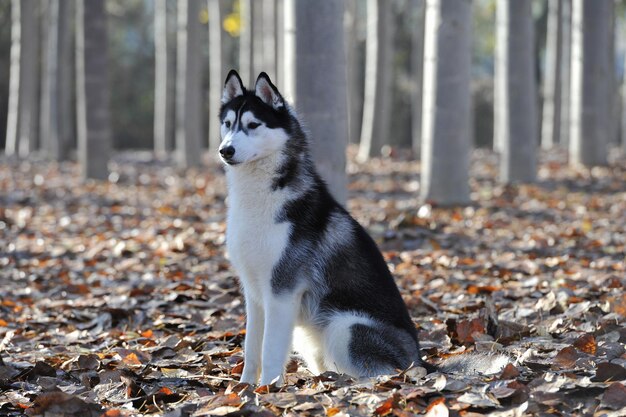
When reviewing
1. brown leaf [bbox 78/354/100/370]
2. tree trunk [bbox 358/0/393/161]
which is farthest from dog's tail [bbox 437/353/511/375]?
tree trunk [bbox 358/0/393/161]

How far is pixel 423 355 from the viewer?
16.6ft

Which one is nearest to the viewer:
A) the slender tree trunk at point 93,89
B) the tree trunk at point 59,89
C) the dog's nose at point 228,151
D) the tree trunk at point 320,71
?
the dog's nose at point 228,151

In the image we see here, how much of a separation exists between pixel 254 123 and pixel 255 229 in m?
0.60

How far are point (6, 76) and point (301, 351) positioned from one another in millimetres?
31804

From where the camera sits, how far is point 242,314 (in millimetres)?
6402

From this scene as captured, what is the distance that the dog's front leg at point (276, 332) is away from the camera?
438 cm

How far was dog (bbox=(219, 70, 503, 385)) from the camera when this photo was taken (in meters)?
4.38

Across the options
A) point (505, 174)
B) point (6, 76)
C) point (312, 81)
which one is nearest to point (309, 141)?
point (312, 81)

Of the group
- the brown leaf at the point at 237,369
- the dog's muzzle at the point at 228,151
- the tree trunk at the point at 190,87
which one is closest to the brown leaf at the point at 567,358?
the brown leaf at the point at 237,369

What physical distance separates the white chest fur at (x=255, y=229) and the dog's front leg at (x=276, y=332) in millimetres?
106

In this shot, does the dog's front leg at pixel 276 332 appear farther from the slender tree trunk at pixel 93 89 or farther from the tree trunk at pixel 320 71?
the slender tree trunk at pixel 93 89

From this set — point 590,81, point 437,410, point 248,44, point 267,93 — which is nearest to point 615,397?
point 437,410

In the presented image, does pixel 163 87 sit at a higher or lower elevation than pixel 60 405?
higher

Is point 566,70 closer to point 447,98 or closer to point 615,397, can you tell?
point 447,98
